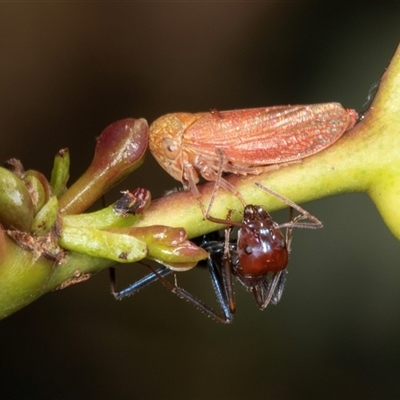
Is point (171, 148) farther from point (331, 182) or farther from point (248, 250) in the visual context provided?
point (331, 182)

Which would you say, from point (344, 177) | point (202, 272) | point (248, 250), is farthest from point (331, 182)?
point (202, 272)

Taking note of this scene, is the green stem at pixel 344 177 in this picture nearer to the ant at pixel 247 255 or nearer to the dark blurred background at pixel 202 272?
the ant at pixel 247 255

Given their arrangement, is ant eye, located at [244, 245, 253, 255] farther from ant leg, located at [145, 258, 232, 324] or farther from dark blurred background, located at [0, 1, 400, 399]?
dark blurred background, located at [0, 1, 400, 399]

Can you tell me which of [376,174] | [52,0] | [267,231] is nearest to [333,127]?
[376,174]

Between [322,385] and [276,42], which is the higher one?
[276,42]

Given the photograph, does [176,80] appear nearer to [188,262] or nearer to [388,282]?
[388,282]

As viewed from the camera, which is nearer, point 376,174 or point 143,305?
point 376,174

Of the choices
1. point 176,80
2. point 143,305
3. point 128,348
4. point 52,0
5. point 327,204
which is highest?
point 52,0
